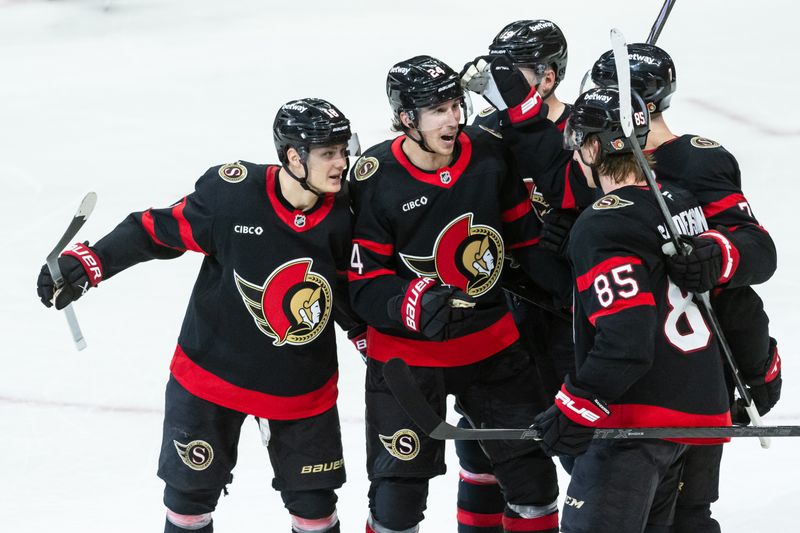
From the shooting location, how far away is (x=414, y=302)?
3.10m

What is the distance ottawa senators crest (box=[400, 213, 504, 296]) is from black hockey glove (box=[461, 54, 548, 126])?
309 mm

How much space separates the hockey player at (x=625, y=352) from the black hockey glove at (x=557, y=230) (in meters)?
0.31

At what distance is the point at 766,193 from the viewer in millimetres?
6191

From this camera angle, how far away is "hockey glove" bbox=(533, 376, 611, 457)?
9.27 feet

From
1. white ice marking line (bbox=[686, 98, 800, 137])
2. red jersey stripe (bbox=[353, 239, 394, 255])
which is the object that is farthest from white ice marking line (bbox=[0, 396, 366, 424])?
white ice marking line (bbox=[686, 98, 800, 137])

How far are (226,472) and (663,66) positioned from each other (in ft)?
5.25

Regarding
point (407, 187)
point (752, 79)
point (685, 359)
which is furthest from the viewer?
point (752, 79)

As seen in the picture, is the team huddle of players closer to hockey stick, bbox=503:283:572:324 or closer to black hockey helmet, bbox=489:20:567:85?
hockey stick, bbox=503:283:572:324

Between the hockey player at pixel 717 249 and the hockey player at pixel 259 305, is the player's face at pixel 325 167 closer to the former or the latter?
the hockey player at pixel 259 305

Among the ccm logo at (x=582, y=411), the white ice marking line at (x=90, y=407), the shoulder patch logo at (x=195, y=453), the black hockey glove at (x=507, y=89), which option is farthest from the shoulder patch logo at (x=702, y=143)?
the white ice marking line at (x=90, y=407)

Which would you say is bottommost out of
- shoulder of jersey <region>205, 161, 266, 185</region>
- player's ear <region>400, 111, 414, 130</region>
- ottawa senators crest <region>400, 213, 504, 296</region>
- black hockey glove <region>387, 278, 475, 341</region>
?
black hockey glove <region>387, 278, 475, 341</region>

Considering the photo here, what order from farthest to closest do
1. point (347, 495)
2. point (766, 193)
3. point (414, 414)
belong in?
point (766, 193) → point (347, 495) → point (414, 414)

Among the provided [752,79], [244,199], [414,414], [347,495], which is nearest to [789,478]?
[347,495]

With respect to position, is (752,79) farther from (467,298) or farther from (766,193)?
(467,298)
